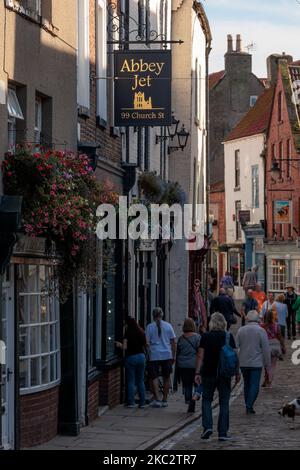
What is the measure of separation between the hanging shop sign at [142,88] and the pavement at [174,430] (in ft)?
15.3

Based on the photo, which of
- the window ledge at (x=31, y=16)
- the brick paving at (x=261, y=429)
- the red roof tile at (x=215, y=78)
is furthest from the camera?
the red roof tile at (x=215, y=78)

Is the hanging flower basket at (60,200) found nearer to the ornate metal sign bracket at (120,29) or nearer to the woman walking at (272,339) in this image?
the ornate metal sign bracket at (120,29)

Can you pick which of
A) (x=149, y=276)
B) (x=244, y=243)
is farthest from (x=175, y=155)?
(x=244, y=243)

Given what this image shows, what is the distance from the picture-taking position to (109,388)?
20.6 m

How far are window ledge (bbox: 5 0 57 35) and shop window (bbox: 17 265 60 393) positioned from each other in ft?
9.88

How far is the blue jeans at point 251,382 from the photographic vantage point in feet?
65.9

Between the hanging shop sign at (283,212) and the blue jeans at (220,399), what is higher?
the hanging shop sign at (283,212)

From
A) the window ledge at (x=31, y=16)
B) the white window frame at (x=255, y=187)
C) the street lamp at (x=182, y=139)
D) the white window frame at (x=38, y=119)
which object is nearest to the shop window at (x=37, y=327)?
the white window frame at (x=38, y=119)

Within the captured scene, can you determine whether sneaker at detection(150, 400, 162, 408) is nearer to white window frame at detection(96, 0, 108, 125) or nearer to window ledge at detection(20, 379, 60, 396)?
white window frame at detection(96, 0, 108, 125)

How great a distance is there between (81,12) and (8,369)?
6.61 metres

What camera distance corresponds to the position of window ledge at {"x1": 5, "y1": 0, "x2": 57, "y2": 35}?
1438cm

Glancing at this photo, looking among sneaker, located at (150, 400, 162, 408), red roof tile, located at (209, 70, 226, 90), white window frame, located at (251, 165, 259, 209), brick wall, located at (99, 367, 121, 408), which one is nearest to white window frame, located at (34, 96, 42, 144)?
brick wall, located at (99, 367, 121, 408)

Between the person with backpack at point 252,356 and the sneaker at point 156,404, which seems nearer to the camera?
the person with backpack at point 252,356

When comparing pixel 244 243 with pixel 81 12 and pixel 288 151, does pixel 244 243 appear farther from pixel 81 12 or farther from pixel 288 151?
pixel 81 12
